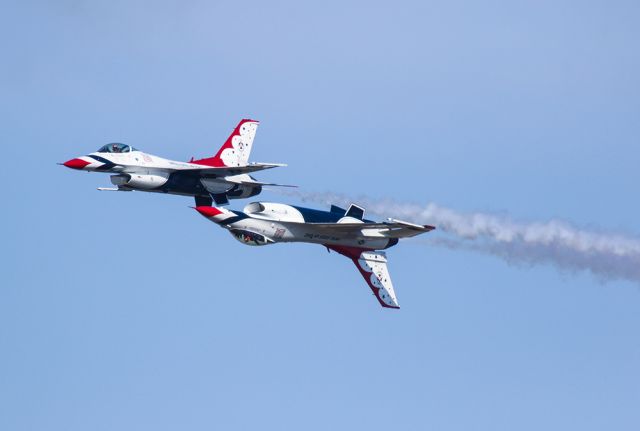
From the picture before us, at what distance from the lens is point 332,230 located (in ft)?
253

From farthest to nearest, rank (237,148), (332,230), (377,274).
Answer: (237,148), (377,274), (332,230)

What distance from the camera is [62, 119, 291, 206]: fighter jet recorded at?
81.2 m

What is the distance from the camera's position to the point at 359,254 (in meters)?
79.6

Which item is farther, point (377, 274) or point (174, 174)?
point (174, 174)

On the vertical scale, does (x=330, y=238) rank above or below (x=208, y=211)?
below

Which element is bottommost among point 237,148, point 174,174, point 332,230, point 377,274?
point 377,274

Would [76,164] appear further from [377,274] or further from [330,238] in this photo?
[377,274]

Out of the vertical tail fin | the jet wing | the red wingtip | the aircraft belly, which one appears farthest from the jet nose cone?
the jet wing

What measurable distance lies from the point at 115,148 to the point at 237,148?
7.25 m

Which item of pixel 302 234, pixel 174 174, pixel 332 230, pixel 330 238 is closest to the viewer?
pixel 302 234

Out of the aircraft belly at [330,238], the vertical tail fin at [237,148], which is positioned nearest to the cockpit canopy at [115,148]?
the vertical tail fin at [237,148]

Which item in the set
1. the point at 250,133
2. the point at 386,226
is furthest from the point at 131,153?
Answer: the point at 386,226

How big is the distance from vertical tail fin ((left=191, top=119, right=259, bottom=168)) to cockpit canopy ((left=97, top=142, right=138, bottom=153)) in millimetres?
3958

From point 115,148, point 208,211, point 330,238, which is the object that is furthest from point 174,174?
point 330,238
